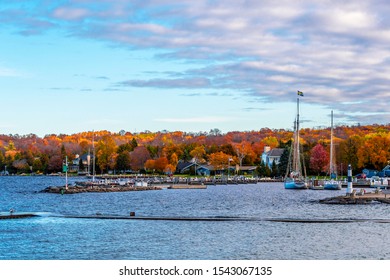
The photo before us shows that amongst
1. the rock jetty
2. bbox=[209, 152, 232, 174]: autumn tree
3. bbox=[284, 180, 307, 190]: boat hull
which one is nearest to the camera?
the rock jetty

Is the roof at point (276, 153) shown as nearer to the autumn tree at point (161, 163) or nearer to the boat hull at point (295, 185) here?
the autumn tree at point (161, 163)

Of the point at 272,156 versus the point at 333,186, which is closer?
the point at 333,186

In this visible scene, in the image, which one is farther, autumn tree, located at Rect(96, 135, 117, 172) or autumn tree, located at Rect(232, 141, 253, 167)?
autumn tree, located at Rect(96, 135, 117, 172)

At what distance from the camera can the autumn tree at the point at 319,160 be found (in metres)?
135

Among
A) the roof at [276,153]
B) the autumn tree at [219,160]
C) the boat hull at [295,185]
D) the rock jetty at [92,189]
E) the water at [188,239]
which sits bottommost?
the water at [188,239]

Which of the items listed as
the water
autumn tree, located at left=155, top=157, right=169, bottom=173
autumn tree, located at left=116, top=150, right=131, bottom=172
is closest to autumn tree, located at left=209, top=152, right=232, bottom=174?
autumn tree, located at left=155, top=157, right=169, bottom=173

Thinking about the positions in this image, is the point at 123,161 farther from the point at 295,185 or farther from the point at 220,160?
the point at 295,185

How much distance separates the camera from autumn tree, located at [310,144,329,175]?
135 meters

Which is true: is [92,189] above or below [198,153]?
below

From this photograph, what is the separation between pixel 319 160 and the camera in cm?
13538

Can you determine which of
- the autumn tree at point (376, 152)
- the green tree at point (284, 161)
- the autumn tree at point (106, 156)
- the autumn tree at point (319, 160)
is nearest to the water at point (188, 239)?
the autumn tree at point (376, 152)

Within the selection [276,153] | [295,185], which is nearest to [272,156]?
[276,153]

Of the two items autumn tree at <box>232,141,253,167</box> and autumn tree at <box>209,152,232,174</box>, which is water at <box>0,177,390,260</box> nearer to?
autumn tree at <box>209,152,232,174</box>
